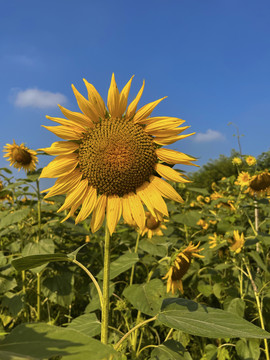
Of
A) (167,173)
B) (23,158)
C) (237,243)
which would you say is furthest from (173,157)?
(23,158)

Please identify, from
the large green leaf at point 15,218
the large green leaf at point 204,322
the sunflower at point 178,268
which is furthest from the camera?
the large green leaf at point 15,218

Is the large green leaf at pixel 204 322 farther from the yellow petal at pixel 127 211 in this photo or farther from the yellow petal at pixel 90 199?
the yellow petal at pixel 90 199

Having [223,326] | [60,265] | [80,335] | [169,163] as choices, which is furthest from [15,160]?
[80,335]

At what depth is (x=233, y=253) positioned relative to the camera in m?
2.84

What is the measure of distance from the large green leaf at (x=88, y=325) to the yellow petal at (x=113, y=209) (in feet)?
1.56

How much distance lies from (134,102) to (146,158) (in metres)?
0.23

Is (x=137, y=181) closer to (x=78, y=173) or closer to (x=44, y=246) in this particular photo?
(x=78, y=173)

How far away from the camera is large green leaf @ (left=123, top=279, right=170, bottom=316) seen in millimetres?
1724

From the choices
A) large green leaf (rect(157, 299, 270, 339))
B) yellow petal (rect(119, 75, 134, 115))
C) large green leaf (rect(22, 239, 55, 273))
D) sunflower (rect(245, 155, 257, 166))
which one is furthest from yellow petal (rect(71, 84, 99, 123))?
sunflower (rect(245, 155, 257, 166))

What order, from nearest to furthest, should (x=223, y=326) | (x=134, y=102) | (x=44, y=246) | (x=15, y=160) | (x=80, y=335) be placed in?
1. (x=80, y=335)
2. (x=223, y=326)
3. (x=134, y=102)
4. (x=44, y=246)
5. (x=15, y=160)

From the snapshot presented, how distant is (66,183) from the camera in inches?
54.0

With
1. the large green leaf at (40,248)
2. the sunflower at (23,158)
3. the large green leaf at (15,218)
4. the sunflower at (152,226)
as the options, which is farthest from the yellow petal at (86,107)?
the sunflower at (23,158)

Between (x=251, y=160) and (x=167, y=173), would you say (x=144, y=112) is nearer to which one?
(x=167, y=173)

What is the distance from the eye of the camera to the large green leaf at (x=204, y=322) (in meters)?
1.02
